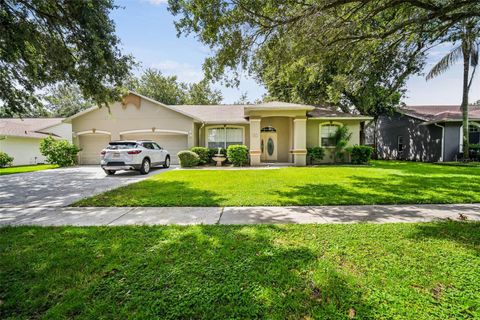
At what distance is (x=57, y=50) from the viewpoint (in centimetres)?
781

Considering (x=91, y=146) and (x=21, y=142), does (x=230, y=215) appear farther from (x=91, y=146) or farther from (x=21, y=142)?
(x=21, y=142)

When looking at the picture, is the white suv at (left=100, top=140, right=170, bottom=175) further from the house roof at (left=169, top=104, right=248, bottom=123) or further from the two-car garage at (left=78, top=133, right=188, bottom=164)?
the house roof at (left=169, top=104, right=248, bottom=123)

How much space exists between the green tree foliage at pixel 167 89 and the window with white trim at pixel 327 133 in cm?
2171

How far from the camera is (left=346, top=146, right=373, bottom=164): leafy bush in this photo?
624 inches

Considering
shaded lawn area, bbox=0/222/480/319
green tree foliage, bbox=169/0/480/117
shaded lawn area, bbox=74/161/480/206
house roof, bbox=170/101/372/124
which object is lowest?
shaded lawn area, bbox=0/222/480/319

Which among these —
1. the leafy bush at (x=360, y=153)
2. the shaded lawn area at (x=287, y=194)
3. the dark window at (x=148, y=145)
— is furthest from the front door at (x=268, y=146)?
the shaded lawn area at (x=287, y=194)

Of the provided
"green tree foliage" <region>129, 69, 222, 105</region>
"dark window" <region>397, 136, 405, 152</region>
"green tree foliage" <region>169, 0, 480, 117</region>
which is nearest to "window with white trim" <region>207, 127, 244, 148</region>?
"green tree foliage" <region>169, 0, 480, 117</region>

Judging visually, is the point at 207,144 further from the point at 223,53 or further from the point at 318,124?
the point at 223,53

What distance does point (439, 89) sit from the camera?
1725 centimetres

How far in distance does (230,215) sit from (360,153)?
14.1m

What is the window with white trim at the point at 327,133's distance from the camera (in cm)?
1686

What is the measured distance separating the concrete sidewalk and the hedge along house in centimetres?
1039

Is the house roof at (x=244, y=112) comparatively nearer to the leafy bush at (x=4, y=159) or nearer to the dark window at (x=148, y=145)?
the dark window at (x=148, y=145)

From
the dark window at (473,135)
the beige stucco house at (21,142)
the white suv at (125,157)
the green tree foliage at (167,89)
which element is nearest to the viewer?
the white suv at (125,157)
